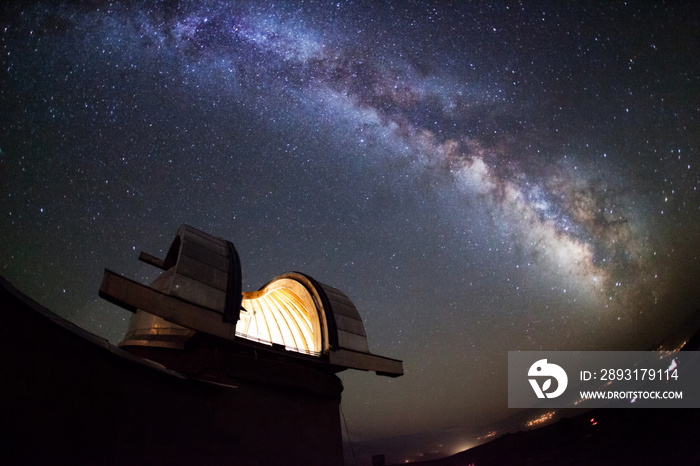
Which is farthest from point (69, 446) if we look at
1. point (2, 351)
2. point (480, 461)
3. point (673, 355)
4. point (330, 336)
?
point (673, 355)

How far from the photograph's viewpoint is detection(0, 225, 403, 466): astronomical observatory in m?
5.86

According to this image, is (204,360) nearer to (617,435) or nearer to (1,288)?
(1,288)

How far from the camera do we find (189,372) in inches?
412

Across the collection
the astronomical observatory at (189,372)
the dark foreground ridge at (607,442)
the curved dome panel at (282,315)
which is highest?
the curved dome panel at (282,315)

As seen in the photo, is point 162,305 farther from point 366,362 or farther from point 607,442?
point 607,442

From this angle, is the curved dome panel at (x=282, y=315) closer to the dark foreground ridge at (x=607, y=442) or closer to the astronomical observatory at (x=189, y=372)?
the astronomical observatory at (x=189, y=372)

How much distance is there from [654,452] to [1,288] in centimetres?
2571

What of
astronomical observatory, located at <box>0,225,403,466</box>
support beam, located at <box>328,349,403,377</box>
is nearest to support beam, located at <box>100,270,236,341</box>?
astronomical observatory, located at <box>0,225,403,466</box>

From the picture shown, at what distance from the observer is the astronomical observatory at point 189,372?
Answer: 5.86m

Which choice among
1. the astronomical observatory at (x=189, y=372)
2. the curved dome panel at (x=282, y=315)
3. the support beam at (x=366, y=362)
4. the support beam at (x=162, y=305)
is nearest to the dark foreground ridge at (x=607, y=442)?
the support beam at (x=366, y=362)

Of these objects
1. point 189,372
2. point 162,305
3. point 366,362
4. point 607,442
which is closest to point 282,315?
point 366,362

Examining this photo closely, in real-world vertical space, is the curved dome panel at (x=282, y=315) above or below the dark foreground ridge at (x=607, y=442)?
above

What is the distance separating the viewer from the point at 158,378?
27.7 ft

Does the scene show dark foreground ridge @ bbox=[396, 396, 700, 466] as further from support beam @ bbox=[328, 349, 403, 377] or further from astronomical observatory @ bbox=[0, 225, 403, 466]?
astronomical observatory @ bbox=[0, 225, 403, 466]
